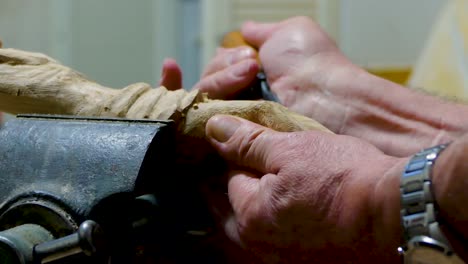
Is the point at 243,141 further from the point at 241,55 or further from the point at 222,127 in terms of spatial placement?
the point at 241,55

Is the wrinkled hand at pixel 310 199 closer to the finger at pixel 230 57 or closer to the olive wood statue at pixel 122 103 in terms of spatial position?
the olive wood statue at pixel 122 103

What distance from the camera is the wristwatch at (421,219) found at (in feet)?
1.37

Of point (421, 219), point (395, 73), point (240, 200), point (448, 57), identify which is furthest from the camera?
point (395, 73)

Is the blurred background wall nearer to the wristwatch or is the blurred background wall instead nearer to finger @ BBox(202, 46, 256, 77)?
finger @ BBox(202, 46, 256, 77)

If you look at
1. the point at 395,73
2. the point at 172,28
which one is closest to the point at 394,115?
the point at 395,73

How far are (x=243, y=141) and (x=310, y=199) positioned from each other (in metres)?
0.11

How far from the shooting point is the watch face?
416mm

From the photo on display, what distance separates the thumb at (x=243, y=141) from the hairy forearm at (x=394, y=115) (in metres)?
0.28

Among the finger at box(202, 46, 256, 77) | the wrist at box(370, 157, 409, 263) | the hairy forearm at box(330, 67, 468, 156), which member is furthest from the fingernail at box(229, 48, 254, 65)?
the wrist at box(370, 157, 409, 263)

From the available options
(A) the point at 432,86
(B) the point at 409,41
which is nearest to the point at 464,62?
(A) the point at 432,86

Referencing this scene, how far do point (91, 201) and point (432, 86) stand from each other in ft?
3.70

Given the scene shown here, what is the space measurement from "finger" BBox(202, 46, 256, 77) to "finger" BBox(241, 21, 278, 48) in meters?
0.02

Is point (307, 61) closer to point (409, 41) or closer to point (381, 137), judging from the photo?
point (381, 137)

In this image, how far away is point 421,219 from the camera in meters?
0.43
